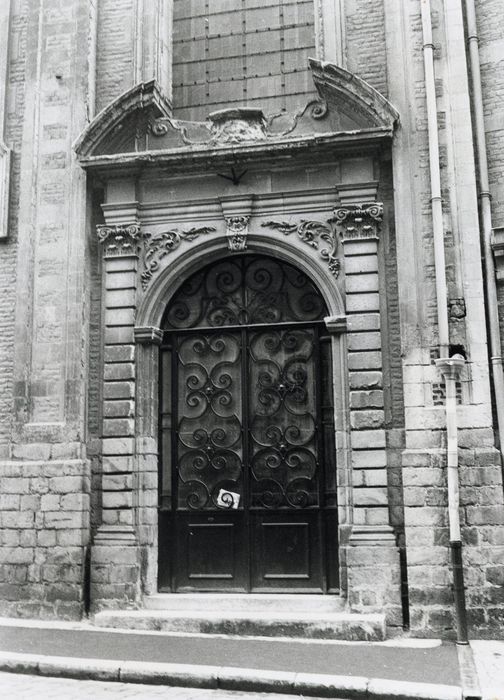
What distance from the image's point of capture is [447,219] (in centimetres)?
953

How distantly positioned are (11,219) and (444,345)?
6040 mm

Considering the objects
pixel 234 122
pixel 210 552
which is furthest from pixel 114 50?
pixel 210 552

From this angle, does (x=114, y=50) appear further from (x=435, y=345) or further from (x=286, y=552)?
(x=286, y=552)

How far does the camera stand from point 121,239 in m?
10.5

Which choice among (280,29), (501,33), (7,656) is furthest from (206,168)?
(7,656)

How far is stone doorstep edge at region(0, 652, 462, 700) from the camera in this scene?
6434 mm

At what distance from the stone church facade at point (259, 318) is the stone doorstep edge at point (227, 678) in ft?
7.46

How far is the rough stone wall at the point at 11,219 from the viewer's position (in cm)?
1060

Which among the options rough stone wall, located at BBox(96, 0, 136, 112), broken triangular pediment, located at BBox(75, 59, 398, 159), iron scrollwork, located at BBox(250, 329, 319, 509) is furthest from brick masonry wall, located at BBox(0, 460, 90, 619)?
rough stone wall, located at BBox(96, 0, 136, 112)

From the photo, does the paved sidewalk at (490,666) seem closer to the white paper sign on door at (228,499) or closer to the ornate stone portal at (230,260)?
the ornate stone portal at (230,260)

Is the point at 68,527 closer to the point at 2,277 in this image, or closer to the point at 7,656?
the point at 7,656

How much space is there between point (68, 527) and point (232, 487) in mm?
2083

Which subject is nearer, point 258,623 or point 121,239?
point 258,623

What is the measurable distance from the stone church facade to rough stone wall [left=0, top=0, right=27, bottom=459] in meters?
0.04
